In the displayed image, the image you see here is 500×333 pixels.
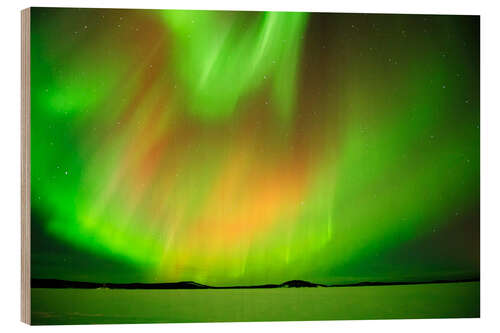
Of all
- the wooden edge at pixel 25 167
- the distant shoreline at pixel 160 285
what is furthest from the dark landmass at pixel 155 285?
the wooden edge at pixel 25 167

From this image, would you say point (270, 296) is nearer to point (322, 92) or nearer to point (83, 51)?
point (322, 92)

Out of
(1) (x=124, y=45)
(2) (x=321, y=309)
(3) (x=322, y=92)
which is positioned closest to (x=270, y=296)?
(2) (x=321, y=309)

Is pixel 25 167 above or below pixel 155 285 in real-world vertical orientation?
above

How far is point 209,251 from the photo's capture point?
25.9ft

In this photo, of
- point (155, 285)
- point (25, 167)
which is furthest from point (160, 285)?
point (25, 167)

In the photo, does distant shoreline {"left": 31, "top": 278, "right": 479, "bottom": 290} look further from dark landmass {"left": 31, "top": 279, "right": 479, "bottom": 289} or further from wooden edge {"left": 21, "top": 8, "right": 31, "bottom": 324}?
wooden edge {"left": 21, "top": 8, "right": 31, "bottom": 324}

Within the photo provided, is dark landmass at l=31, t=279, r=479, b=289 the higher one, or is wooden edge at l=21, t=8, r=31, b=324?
wooden edge at l=21, t=8, r=31, b=324

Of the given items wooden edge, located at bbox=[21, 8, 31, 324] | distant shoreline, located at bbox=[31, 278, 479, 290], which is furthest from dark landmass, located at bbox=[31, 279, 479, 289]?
wooden edge, located at bbox=[21, 8, 31, 324]

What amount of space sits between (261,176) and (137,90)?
3.60ft

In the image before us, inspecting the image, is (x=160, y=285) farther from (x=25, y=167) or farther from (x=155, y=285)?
(x=25, y=167)

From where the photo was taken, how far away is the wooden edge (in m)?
7.79

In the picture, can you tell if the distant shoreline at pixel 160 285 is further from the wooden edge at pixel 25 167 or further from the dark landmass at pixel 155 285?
the wooden edge at pixel 25 167

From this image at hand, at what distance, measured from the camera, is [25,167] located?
784cm

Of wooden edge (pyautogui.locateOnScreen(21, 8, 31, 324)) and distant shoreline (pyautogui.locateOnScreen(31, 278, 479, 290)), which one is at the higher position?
wooden edge (pyautogui.locateOnScreen(21, 8, 31, 324))
